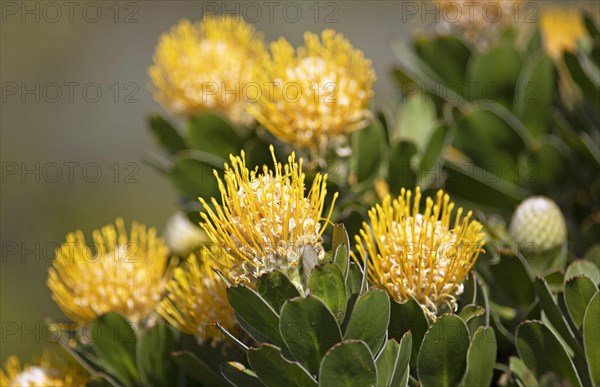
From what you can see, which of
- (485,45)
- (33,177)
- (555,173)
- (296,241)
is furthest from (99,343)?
(33,177)

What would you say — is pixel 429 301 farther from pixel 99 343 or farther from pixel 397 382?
pixel 99 343

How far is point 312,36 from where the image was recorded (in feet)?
6.28

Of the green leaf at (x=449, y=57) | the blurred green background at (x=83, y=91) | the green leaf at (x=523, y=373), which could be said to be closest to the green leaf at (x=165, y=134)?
the green leaf at (x=449, y=57)

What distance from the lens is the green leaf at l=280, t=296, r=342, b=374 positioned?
128cm

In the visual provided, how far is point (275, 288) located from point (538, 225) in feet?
2.34

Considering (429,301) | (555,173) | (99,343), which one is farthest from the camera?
(555,173)

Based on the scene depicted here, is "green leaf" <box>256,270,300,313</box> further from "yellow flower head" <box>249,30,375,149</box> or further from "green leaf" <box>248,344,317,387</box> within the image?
"yellow flower head" <box>249,30,375,149</box>

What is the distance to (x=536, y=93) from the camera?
2078mm

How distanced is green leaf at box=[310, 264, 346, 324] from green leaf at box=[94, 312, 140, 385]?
57cm

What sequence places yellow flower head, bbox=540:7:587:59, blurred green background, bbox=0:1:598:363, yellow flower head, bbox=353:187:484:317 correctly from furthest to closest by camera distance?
1. blurred green background, bbox=0:1:598:363
2. yellow flower head, bbox=540:7:587:59
3. yellow flower head, bbox=353:187:484:317

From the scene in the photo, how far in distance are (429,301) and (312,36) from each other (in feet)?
2.36

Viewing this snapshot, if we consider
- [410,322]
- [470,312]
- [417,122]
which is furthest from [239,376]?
[417,122]

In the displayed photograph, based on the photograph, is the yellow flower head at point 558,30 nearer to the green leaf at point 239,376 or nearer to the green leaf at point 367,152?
the green leaf at point 367,152

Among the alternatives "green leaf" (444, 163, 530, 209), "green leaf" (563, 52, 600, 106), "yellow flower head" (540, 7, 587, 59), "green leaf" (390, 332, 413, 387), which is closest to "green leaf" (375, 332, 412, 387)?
"green leaf" (390, 332, 413, 387)
